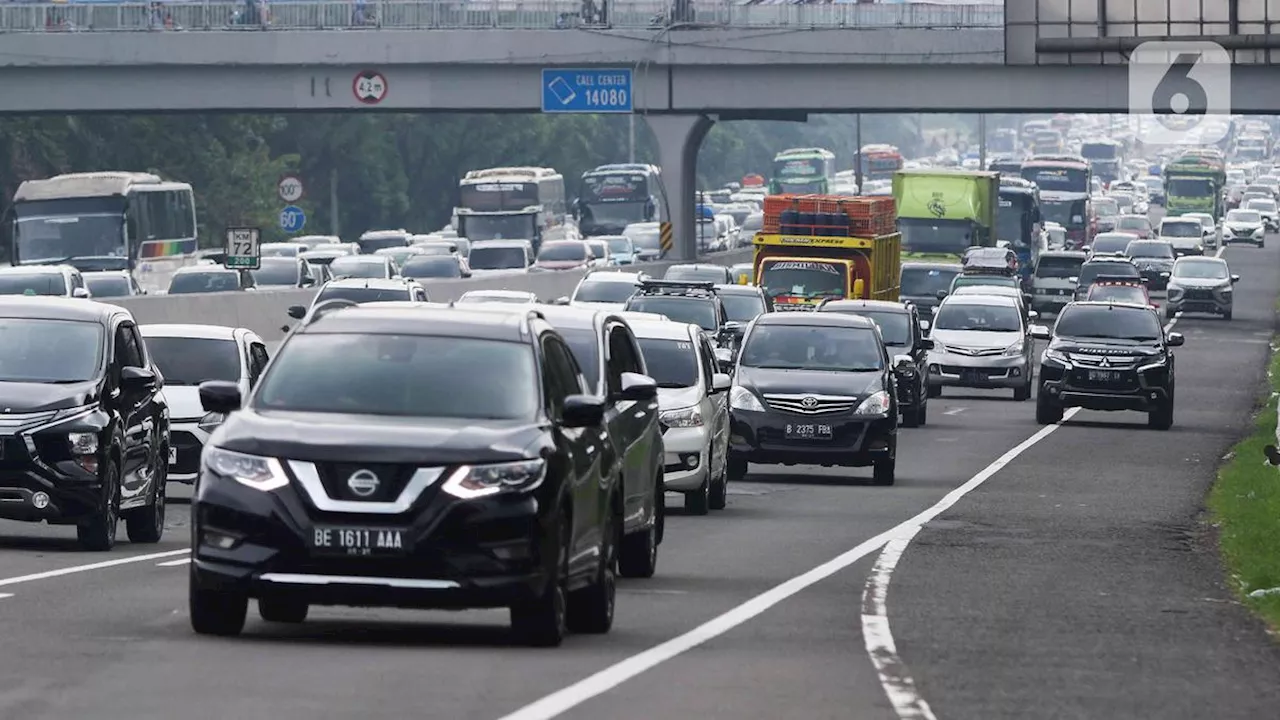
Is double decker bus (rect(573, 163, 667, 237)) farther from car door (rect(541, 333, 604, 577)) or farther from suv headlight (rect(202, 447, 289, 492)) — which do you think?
suv headlight (rect(202, 447, 289, 492))

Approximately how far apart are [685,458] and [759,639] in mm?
10450

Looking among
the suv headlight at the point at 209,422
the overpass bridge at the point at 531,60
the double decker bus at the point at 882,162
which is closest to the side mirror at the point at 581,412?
the suv headlight at the point at 209,422

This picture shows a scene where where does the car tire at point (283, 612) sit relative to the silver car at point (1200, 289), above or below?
above

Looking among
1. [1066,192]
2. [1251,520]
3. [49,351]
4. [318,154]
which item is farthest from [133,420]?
[318,154]

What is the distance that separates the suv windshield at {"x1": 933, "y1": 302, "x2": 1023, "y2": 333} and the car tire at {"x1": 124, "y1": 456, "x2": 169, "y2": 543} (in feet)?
91.3

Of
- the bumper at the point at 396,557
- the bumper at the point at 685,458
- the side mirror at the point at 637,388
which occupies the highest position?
the side mirror at the point at 637,388

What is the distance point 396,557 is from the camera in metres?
12.0

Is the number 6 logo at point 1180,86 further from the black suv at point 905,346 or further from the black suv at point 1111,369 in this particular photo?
the black suv at point 905,346

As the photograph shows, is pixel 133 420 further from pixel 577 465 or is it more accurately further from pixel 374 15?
pixel 374 15

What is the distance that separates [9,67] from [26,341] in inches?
2075

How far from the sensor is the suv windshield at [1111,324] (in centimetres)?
4003

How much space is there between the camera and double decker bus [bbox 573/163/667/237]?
10350 centimetres

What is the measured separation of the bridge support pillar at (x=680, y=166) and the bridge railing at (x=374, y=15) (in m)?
3.48

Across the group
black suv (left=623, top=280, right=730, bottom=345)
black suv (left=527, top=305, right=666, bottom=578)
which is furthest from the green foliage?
black suv (left=527, top=305, right=666, bottom=578)
